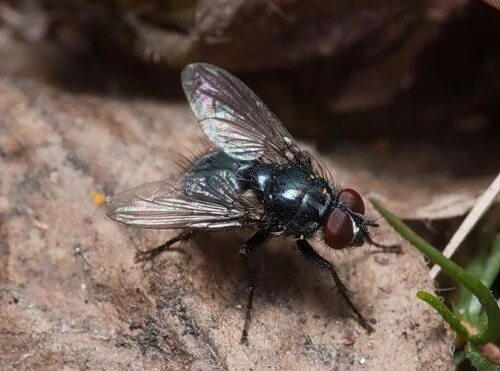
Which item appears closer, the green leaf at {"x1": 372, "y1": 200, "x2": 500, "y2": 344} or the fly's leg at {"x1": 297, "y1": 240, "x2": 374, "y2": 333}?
the green leaf at {"x1": 372, "y1": 200, "x2": 500, "y2": 344}

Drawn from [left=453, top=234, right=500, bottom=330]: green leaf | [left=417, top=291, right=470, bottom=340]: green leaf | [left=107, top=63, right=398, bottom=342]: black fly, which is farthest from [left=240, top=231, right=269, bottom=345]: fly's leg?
[left=453, top=234, right=500, bottom=330]: green leaf

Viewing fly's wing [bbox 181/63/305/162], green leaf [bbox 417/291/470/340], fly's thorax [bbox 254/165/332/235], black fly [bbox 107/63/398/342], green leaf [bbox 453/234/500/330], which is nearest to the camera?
green leaf [bbox 417/291/470/340]

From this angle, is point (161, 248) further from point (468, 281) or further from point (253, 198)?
point (468, 281)

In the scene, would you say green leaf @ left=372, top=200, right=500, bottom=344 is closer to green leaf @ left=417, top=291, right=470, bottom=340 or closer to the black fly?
green leaf @ left=417, top=291, right=470, bottom=340

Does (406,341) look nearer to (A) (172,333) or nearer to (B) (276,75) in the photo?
(A) (172,333)

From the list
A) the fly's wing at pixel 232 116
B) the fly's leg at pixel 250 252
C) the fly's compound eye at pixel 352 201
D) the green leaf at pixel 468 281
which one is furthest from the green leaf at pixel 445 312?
the fly's wing at pixel 232 116

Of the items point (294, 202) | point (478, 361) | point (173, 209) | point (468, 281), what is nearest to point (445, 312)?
point (468, 281)
